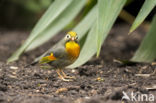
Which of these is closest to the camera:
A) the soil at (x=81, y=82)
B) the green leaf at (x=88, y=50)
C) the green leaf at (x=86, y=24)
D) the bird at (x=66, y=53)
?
the soil at (x=81, y=82)

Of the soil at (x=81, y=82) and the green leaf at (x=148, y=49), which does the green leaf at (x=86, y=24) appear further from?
the green leaf at (x=148, y=49)

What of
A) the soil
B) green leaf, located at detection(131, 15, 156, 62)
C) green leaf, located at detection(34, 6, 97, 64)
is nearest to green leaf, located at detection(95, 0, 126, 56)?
the soil

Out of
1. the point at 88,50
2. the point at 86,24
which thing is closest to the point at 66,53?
the point at 88,50

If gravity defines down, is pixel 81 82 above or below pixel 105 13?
below

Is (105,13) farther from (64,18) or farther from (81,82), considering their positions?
(64,18)

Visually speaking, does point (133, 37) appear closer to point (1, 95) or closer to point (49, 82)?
point (49, 82)

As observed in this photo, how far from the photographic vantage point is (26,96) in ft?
9.41

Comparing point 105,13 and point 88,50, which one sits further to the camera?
point 88,50

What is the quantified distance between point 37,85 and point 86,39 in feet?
2.81

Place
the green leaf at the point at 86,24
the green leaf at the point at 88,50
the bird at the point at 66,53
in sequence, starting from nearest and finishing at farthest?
1. the bird at the point at 66,53
2. the green leaf at the point at 88,50
3. the green leaf at the point at 86,24

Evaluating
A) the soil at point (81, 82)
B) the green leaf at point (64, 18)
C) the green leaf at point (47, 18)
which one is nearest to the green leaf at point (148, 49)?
the soil at point (81, 82)

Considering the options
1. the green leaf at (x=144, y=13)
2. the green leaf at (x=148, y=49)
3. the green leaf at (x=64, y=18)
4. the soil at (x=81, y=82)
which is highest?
the green leaf at (x=64, y=18)

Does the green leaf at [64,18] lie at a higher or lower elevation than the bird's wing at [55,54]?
higher

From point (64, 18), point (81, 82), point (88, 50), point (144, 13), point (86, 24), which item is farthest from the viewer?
point (64, 18)
